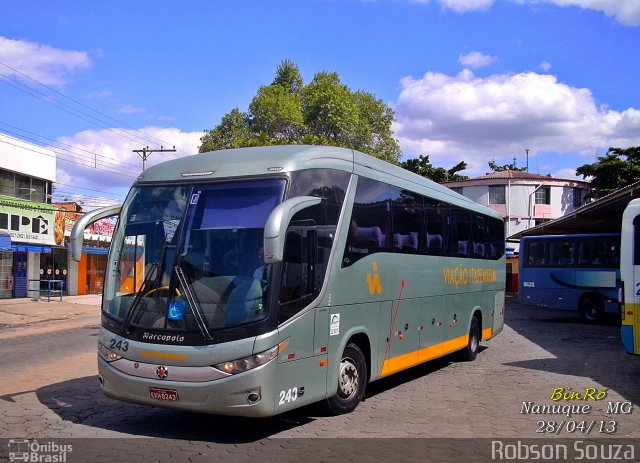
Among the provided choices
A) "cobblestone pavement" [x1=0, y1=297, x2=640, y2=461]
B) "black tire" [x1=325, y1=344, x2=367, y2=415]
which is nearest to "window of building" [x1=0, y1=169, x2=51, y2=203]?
"cobblestone pavement" [x1=0, y1=297, x2=640, y2=461]

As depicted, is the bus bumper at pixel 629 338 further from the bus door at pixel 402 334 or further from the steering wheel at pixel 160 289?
the steering wheel at pixel 160 289

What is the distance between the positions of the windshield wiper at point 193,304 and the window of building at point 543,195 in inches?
1806

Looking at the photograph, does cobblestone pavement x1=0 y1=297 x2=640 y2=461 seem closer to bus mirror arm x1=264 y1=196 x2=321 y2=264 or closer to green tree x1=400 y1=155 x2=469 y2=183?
bus mirror arm x1=264 y1=196 x2=321 y2=264

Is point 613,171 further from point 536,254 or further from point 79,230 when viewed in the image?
point 79,230

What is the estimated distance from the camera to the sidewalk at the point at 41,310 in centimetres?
2295

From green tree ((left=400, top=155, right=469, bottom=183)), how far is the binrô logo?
49.3 meters

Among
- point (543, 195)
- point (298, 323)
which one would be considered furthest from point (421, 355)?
point (543, 195)

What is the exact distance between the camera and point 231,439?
22.6ft

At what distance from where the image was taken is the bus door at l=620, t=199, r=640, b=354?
10367 mm

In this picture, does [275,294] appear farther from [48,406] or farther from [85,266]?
[85,266]

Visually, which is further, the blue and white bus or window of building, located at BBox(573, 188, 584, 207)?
window of building, located at BBox(573, 188, 584, 207)

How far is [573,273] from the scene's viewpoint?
23.6m

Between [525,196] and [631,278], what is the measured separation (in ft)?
130

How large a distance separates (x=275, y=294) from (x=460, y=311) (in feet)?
21.5
